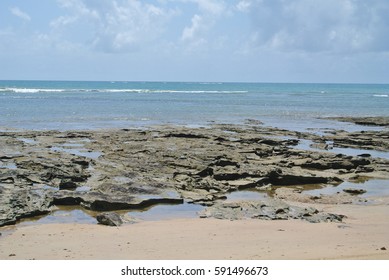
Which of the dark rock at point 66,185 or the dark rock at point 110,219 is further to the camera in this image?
the dark rock at point 66,185

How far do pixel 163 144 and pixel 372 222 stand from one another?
39.8ft

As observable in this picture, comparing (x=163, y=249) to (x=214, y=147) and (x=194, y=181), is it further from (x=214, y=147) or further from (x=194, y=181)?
(x=214, y=147)

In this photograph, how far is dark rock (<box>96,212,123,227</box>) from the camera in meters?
9.72

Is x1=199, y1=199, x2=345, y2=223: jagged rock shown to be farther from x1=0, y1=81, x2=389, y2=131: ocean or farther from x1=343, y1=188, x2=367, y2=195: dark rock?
x1=0, y1=81, x2=389, y2=131: ocean

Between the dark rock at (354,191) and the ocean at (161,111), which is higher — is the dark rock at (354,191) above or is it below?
above

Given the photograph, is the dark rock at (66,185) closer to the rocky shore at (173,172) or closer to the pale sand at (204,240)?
the rocky shore at (173,172)

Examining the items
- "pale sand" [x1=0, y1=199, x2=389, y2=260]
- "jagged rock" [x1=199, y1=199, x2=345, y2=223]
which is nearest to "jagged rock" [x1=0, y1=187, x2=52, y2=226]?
"pale sand" [x1=0, y1=199, x2=389, y2=260]

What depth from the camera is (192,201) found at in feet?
39.1

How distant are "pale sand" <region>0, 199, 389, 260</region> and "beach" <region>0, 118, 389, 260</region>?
0.06ft

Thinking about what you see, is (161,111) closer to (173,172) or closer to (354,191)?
(173,172)

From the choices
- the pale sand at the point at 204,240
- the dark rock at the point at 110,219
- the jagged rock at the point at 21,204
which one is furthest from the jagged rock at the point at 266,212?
the jagged rock at the point at 21,204

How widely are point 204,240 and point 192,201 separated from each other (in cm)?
329

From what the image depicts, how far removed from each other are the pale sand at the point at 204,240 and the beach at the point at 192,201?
19mm

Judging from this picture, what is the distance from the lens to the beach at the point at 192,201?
8.20m
